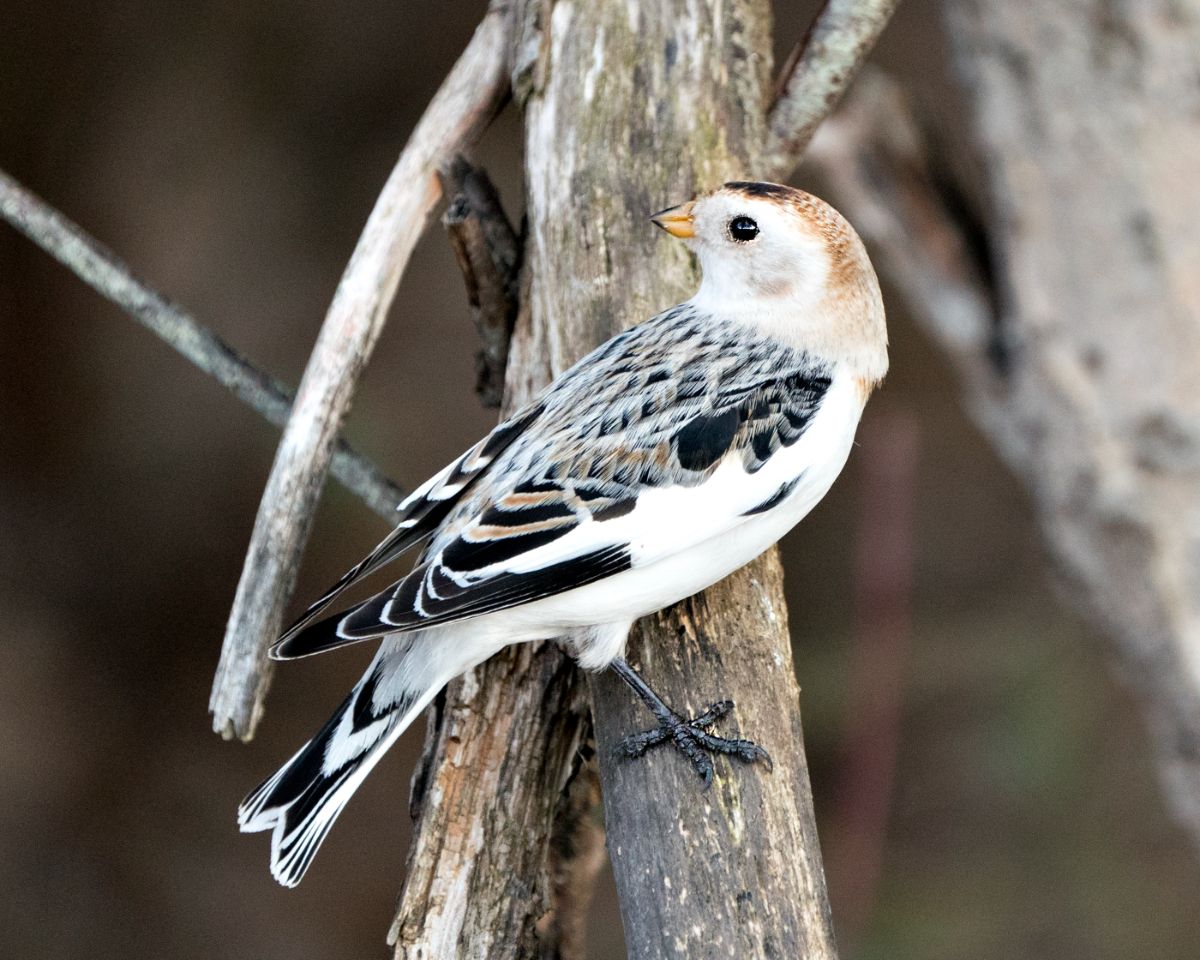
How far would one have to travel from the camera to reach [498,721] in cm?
171

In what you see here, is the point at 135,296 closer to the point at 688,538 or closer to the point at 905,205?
the point at 688,538

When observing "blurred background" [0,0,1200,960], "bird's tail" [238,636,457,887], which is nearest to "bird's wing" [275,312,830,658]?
"bird's tail" [238,636,457,887]

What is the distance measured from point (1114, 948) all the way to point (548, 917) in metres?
2.89

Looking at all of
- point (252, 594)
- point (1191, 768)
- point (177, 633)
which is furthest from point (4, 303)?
point (1191, 768)

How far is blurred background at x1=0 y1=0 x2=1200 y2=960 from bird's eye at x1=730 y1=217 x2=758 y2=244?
1.71 m

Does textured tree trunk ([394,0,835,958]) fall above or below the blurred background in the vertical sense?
above

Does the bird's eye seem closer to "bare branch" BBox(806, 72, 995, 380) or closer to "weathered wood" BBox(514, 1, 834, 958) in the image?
"weathered wood" BBox(514, 1, 834, 958)

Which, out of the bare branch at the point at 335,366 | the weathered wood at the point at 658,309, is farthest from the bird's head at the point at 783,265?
the bare branch at the point at 335,366

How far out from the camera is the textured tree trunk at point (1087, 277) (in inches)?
95.6

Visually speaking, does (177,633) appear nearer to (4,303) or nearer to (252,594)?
(4,303)

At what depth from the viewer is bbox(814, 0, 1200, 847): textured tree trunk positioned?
243 cm

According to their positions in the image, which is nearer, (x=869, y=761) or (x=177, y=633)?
(x=177, y=633)

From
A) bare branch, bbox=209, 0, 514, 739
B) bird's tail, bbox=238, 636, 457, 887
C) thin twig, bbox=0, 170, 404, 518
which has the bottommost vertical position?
bird's tail, bbox=238, 636, 457, 887

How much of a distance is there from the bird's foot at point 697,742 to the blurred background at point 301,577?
6.35 feet
